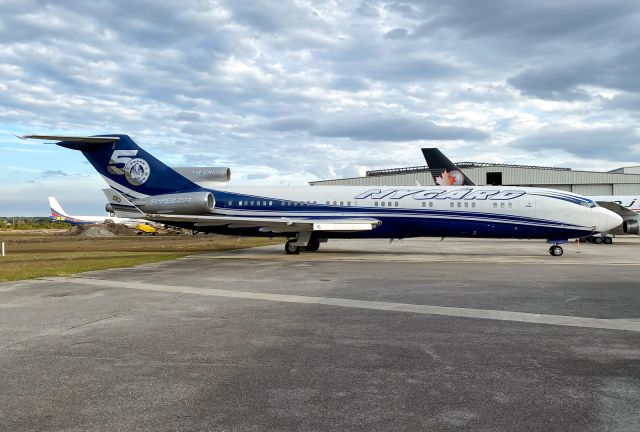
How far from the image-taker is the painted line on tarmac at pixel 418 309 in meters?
7.97

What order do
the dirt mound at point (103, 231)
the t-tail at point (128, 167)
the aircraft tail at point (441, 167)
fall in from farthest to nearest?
the dirt mound at point (103, 231)
the aircraft tail at point (441, 167)
the t-tail at point (128, 167)

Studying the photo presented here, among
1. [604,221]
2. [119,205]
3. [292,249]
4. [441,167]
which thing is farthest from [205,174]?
[441,167]

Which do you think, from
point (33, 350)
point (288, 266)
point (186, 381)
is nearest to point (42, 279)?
point (288, 266)

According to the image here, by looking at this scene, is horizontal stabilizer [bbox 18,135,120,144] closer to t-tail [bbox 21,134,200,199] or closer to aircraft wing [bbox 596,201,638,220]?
t-tail [bbox 21,134,200,199]

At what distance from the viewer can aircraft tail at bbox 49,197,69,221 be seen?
7106 centimetres

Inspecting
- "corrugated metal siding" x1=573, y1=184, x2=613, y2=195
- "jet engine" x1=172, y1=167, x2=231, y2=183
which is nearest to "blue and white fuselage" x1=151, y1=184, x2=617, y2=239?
"jet engine" x1=172, y1=167, x2=231, y2=183

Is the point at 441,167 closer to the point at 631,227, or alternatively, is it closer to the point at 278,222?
the point at 631,227

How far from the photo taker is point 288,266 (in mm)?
17875

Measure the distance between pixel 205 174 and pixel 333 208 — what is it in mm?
7025

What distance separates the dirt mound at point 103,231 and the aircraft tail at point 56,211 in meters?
7.48

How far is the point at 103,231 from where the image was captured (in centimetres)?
6228

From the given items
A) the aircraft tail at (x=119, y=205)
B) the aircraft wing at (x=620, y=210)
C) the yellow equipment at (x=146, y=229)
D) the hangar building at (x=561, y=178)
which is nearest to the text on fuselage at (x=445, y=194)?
the aircraft tail at (x=119, y=205)

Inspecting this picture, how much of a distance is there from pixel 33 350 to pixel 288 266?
11.7 m

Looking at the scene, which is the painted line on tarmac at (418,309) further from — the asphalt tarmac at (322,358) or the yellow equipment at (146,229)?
the yellow equipment at (146,229)
